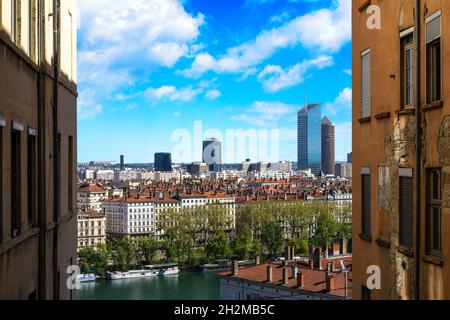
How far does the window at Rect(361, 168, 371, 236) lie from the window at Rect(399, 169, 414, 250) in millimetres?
774

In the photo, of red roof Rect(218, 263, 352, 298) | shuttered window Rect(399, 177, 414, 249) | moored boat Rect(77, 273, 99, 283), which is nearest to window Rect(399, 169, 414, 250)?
shuttered window Rect(399, 177, 414, 249)

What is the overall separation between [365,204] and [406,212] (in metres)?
0.99

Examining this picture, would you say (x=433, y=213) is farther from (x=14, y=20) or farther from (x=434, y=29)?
(x=14, y=20)

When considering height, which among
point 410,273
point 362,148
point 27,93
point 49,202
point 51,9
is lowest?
point 410,273

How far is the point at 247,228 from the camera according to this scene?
56.5 metres

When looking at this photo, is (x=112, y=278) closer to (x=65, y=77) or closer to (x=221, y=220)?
(x=221, y=220)

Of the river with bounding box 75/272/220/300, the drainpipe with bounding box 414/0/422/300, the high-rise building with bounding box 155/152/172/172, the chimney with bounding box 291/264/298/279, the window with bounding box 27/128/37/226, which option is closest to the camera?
the drainpipe with bounding box 414/0/422/300

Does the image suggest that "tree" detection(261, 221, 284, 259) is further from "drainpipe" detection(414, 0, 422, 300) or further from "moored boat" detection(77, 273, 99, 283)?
"drainpipe" detection(414, 0, 422, 300)

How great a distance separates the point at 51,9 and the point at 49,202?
1501 mm

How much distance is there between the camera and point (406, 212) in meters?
4.25

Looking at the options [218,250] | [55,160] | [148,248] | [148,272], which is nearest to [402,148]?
[55,160]

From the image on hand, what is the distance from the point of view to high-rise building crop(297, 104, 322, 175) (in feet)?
347
